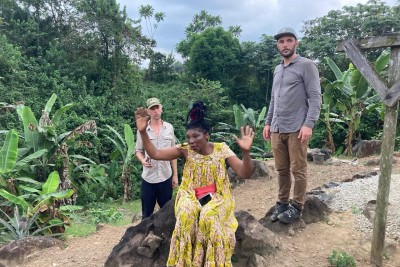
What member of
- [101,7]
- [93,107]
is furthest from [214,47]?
[93,107]

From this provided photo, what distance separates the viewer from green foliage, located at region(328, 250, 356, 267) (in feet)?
11.7

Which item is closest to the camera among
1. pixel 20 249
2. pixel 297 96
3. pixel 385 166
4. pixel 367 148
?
pixel 385 166

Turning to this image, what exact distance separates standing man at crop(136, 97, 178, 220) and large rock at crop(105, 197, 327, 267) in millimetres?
485

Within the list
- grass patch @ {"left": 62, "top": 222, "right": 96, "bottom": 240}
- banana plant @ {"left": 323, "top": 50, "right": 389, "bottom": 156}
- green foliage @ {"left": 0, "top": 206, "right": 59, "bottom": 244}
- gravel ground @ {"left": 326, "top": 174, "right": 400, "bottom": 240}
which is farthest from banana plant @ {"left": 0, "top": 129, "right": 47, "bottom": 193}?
banana plant @ {"left": 323, "top": 50, "right": 389, "bottom": 156}

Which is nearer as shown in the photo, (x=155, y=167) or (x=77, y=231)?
(x=155, y=167)

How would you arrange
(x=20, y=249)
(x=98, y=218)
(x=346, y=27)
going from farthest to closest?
(x=346, y=27), (x=98, y=218), (x=20, y=249)

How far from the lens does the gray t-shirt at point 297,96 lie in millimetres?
3627

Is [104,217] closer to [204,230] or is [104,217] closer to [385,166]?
[204,230]

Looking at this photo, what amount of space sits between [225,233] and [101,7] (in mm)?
13983

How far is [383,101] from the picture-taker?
348 cm

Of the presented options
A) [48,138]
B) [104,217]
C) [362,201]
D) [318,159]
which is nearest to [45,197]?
[48,138]

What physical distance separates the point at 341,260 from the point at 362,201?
64.3 inches

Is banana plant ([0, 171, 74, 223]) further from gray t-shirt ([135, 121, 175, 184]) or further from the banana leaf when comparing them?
gray t-shirt ([135, 121, 175, 184])

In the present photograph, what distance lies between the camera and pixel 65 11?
16531 millimetres
